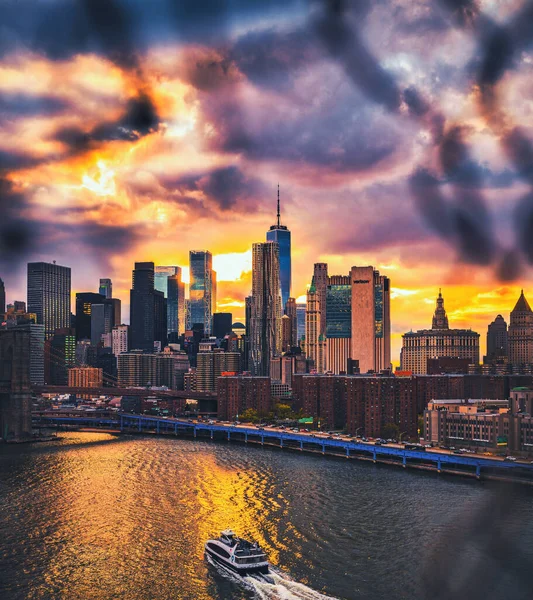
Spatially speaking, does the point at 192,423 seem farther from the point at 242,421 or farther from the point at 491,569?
the point at 491,569

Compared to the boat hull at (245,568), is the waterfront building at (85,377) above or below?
above

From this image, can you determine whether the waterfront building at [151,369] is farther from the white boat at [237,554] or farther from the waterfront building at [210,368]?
the white boat at [237,554]

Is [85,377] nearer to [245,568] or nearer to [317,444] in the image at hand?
[317,444]

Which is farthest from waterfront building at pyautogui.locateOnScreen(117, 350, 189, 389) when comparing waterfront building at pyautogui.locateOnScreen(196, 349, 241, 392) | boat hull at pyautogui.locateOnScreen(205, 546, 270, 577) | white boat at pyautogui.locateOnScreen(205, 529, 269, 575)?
boat hull at pyautogui.locateOnScreen(205, 546, 270, 577)

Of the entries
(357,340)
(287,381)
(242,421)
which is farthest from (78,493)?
(357,340)

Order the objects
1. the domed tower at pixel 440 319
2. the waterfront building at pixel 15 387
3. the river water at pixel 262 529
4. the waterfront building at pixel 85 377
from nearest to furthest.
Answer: the river water at pixel 262 529, the waterfront building at pixel 15 387, the domed tower at pixel 440 319, the waterfront building at pixel 85 377

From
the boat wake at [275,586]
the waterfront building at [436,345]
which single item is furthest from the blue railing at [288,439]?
the waterfront building at [436,345]

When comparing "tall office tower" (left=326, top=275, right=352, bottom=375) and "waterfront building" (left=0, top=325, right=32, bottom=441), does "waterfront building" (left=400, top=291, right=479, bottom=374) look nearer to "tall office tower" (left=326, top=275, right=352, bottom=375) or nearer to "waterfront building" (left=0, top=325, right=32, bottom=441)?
"tall office tower" (left=326, top=275, right=352, bottom=375)
